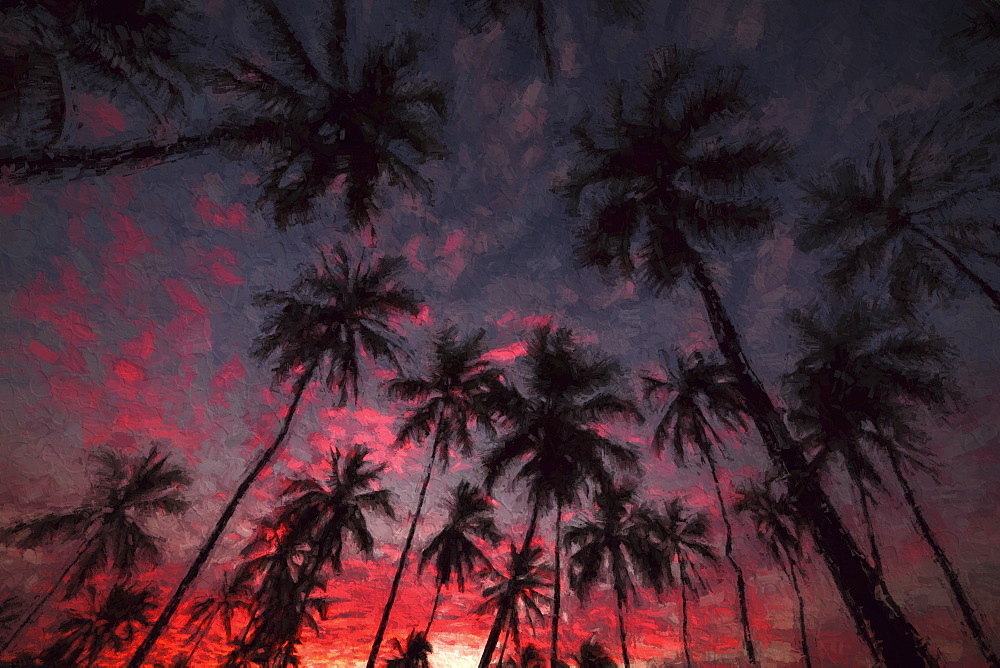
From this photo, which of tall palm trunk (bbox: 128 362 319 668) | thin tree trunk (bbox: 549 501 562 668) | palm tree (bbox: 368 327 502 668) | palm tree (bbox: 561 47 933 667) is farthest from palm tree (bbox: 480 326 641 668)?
tall palm trunk (bbox: 128 362 319 668)

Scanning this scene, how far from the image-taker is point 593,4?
375cm

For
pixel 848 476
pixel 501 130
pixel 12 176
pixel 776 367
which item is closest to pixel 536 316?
pixel 501 130

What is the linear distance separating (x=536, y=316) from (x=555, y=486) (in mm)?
3598

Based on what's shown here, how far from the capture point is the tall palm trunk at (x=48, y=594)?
3496 mm

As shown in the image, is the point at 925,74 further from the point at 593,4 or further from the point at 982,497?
the point at 982,497

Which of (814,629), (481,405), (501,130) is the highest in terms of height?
(501,130)

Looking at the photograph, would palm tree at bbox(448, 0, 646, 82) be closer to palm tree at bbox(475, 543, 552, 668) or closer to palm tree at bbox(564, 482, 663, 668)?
palm tree at bbox(564, 482, 663, 668)

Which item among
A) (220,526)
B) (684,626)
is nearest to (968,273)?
(684,626)

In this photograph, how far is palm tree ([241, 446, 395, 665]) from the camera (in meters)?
5.58

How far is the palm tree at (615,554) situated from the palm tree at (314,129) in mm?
5830

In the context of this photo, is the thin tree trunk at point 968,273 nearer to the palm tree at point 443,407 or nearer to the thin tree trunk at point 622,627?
the palm tree at point 443,407

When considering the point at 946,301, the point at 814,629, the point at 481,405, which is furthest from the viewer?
the point at 481,405

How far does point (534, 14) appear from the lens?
12.5ft

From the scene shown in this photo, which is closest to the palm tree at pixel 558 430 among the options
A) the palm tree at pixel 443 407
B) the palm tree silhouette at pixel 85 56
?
the palm tree at pixel 443 407
